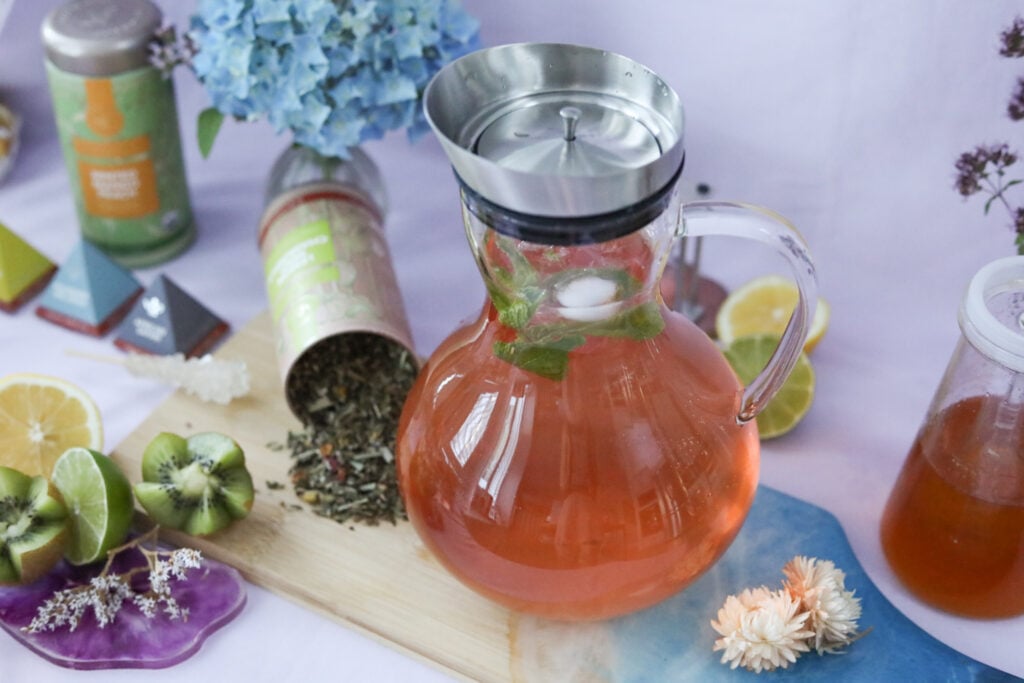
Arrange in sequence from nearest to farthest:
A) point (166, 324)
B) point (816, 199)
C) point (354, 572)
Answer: point (354, 572) → point (166, 324) → point (816, 199)

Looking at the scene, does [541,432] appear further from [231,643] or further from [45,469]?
[45,469]

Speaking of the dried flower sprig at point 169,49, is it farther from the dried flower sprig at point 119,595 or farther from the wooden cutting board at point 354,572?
the dried flower sprig at point 119,595

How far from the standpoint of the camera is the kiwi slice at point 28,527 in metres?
0.99

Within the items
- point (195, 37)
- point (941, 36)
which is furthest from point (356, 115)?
point (941, 36)

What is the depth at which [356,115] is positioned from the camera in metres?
1.26

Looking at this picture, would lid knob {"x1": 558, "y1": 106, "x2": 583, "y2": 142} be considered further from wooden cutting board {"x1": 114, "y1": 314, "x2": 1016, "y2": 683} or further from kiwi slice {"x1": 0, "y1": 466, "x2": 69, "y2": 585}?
kiwi slice {"x1": 0, "y1": 466, "x2": 69, "y2": 585}

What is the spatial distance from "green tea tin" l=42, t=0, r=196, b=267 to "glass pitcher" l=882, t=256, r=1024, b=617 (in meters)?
0.90

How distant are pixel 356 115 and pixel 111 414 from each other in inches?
16.5

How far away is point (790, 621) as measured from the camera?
0.97 m

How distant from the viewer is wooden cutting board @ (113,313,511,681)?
1017 mm

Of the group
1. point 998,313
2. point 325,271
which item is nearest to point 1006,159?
point 998,313

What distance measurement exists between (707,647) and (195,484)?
18.9 inches

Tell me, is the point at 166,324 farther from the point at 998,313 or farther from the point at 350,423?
the point at 998,313

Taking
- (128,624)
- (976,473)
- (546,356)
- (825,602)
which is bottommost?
(128,624)
